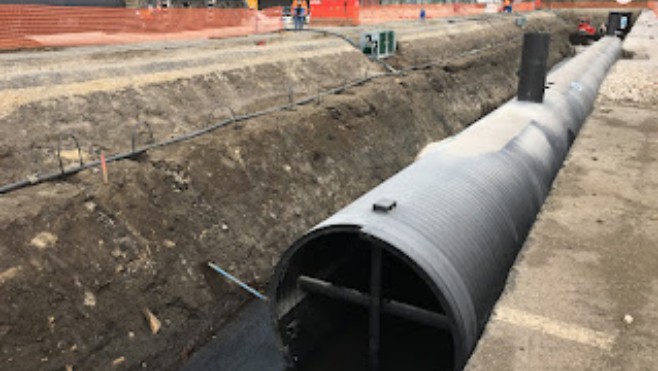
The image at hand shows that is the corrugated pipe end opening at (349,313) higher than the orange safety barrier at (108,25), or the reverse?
the orange safety barrier at (108,25)

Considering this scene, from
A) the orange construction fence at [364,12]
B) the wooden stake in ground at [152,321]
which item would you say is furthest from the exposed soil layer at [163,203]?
the orange construction fence at [364,12]

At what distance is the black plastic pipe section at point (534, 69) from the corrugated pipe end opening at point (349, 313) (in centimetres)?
616

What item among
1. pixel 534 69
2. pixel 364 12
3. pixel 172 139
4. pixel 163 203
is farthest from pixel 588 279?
pixel 364 12

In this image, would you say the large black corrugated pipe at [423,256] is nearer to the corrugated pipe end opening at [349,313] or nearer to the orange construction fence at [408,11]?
the corrugated pipe end opening at [349,313]

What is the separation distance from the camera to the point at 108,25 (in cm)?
2545

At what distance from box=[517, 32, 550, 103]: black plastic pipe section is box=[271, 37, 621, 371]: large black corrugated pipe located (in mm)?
1316

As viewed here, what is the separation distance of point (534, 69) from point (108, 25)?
68.7 ft

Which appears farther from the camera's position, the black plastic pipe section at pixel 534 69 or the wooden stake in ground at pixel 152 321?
the black plastic pipe section at pixel 534 69

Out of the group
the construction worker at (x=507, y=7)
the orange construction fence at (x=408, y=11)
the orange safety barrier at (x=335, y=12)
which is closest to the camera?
the orange safety barrier at (x=335, y=12)

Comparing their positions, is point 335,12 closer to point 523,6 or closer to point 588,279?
point 588,279

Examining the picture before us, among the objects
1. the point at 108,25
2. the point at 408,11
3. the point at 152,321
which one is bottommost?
the point at 152,321

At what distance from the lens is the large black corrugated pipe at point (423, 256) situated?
634 cm

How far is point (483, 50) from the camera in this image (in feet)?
110

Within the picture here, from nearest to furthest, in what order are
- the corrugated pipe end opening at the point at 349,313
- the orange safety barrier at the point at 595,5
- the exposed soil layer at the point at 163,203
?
1. the corrugated pipe end opening at the point at 349,313
2. the exposed soil layer at the point at 163,203
3. the orange safety barrier at the point at 595,5
